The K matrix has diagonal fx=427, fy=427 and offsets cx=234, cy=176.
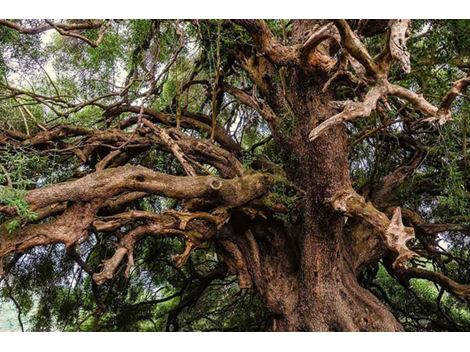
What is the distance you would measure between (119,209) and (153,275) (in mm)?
1842

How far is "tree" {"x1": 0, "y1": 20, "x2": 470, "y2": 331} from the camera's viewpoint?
247cm

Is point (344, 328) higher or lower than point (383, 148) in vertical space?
lower

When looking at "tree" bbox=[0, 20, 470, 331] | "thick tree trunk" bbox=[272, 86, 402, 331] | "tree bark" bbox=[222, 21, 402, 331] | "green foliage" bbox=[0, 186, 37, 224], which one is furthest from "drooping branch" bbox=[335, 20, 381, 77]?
"green foliage" bbox=[0, 186, 37, 224]

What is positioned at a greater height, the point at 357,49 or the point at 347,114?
the point at 357,49

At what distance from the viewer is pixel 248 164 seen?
336 cm

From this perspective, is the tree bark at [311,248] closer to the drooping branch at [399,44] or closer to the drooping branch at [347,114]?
the drooping branch at [399,44]

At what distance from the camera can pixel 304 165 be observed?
10.5 feet

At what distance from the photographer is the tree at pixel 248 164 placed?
2467 millimetres

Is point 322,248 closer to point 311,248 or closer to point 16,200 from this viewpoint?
point 311,248

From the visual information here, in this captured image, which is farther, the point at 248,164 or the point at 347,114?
the point at 248,164

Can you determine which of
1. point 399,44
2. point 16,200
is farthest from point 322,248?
point 16,200

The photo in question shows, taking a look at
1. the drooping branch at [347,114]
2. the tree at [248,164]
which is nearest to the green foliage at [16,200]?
the tree at [248,164]
